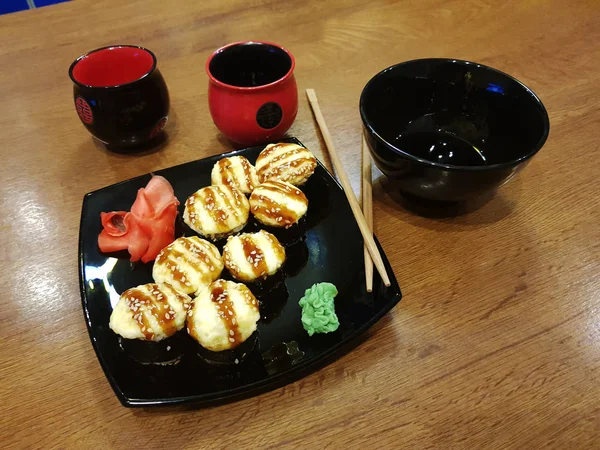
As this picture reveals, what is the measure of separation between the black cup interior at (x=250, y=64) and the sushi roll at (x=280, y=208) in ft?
1.08

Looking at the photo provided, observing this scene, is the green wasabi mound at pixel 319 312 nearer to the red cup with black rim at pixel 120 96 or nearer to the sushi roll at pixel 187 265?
the sushi roll at pixel 187 265

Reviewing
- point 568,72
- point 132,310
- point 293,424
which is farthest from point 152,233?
point 568,72

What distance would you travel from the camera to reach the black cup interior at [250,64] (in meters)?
1.10

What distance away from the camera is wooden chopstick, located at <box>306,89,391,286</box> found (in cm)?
84

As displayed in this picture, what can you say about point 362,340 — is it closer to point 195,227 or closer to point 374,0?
point 195,227

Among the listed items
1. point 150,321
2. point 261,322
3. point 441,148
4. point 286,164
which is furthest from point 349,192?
point 150,321

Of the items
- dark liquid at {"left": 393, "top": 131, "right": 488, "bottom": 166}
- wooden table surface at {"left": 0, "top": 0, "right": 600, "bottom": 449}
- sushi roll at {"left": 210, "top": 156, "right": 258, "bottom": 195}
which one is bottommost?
wooden table surface at {"left": 0, "top": 0, "right": 600, "bottom": 449}

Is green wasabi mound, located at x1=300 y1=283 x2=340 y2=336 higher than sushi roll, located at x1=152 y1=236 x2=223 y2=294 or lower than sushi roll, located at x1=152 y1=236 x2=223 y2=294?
lower

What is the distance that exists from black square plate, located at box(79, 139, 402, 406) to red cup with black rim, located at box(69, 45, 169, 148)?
144 millimetres

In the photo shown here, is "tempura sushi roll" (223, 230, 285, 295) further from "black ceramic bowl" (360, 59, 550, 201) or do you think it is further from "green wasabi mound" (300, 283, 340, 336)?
"black ceramic bowl" (360, 59, 550, 201)

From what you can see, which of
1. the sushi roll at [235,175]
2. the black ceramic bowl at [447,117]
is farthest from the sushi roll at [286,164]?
the black ceramic bowl at [447,117]

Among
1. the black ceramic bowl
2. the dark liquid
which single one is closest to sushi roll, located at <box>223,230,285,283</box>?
the black ceramic bowl

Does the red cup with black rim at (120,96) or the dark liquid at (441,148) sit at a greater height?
the red cup with black rim at (120,96)

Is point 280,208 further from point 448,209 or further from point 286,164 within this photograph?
point 448,209
